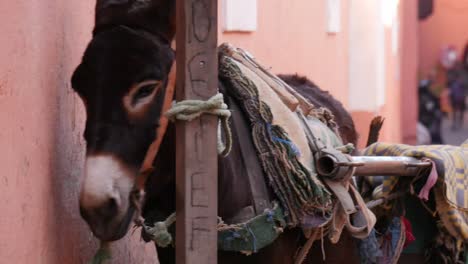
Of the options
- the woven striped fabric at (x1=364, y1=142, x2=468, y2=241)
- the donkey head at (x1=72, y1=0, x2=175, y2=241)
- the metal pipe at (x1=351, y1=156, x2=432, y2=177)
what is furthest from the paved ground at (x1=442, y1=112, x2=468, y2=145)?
the donkey head at (x1=72, y1=0, x2=175, y2=241)

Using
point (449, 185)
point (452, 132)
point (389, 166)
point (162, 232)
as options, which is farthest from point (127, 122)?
point (452, 132)

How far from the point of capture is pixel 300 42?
9.03 metres

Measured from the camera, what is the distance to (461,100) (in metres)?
23.0

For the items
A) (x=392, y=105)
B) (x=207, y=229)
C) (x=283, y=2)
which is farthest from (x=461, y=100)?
(x=207, y=229)

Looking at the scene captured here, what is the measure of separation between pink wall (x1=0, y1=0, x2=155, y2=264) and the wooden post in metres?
0.52

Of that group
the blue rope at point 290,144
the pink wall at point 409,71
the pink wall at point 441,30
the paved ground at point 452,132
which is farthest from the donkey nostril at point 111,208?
the pink wall at point 441,30

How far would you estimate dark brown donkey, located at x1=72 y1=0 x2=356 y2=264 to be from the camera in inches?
146

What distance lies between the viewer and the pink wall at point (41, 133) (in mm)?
3639

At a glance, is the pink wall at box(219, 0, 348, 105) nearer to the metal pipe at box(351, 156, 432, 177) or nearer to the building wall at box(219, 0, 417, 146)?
the building wall at box(219, 0, 417, 146)

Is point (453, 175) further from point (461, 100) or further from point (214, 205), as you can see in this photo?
point (461, 100)

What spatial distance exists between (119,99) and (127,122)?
77 millimetres

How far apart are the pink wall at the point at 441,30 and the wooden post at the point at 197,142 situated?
20860 mm

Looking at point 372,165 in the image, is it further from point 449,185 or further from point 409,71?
point 409,71

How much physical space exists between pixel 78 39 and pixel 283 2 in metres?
4.32
